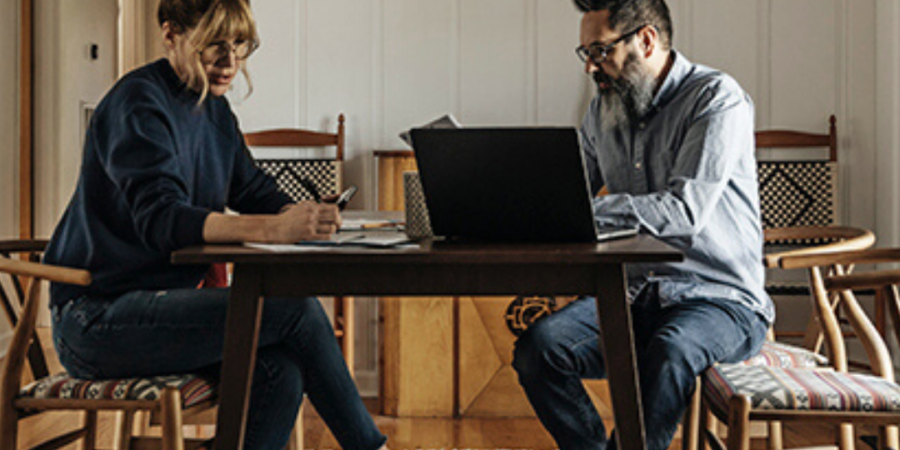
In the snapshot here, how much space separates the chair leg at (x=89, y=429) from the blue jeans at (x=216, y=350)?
1.20 feet

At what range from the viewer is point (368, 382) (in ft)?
12.7

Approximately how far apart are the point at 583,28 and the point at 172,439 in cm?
128

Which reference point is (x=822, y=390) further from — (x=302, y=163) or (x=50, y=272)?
(x=302, y=163)

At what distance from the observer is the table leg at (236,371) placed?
56.3 inches

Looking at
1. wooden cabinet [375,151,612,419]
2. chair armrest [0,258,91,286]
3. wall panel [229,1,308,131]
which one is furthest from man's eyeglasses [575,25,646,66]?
wall panel [229,1,308,131]

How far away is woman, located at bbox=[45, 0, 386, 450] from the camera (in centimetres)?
164

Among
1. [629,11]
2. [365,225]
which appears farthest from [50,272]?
[629,11]

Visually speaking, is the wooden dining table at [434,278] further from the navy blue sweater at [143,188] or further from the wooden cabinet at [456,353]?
the wooden cabinet at [456,353]

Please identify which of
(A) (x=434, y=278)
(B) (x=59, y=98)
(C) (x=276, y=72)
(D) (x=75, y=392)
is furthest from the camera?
(B) (x=59, y=98)

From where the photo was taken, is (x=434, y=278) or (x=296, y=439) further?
(x=296, y=439)

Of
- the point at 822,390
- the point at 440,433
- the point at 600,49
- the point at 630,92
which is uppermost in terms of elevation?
the point at 600,49

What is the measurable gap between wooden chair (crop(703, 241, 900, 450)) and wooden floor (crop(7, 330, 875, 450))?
114 centimetres

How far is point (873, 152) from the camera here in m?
3.88

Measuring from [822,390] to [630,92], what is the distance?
0.83 metres
